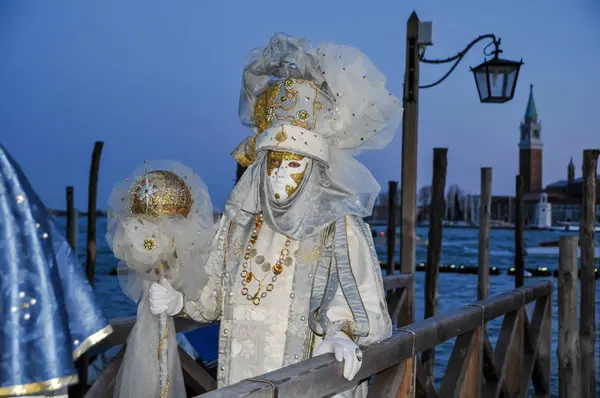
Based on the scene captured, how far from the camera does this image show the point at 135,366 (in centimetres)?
232

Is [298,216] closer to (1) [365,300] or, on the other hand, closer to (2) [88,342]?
(1) [365,300]

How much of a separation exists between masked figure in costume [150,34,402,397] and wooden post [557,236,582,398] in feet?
9.54

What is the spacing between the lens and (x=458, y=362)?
3.07 meters

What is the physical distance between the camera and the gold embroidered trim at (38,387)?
113cm

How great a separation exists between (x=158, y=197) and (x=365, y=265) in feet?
2.04

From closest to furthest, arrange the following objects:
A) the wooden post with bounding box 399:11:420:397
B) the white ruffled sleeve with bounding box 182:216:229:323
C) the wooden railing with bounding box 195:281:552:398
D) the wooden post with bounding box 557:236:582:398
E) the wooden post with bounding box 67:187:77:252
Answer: the wooden railing with bounding box 195:281:552:398 → the white ruffled sleeve with bounding box 182:216:229:323 → the wooden post with bounding box 557:236:582:398 → the wooden post with bounding box 399:11:420:397 → the wooden post with bounding box 67:187:77:252

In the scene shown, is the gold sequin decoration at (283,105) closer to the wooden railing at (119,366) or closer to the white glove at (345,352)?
the white glove at (345,352)

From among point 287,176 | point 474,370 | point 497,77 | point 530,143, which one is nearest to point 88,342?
point 287,176

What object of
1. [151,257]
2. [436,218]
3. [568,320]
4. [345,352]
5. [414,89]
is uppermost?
[414,89]

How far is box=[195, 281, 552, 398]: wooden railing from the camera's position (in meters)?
1.90

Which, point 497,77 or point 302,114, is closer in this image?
point 302,114

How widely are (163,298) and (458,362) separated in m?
1.29

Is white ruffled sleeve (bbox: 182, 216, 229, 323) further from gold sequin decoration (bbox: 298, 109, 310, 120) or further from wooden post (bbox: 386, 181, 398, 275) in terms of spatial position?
wooden post (bbox: 386, 181, 398, 275)

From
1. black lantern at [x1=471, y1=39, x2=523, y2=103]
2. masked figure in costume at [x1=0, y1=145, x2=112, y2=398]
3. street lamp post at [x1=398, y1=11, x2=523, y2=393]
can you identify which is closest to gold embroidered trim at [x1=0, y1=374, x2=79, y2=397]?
masked figure in costume at [x1=0, y1=145, x2=112, y2=398]
